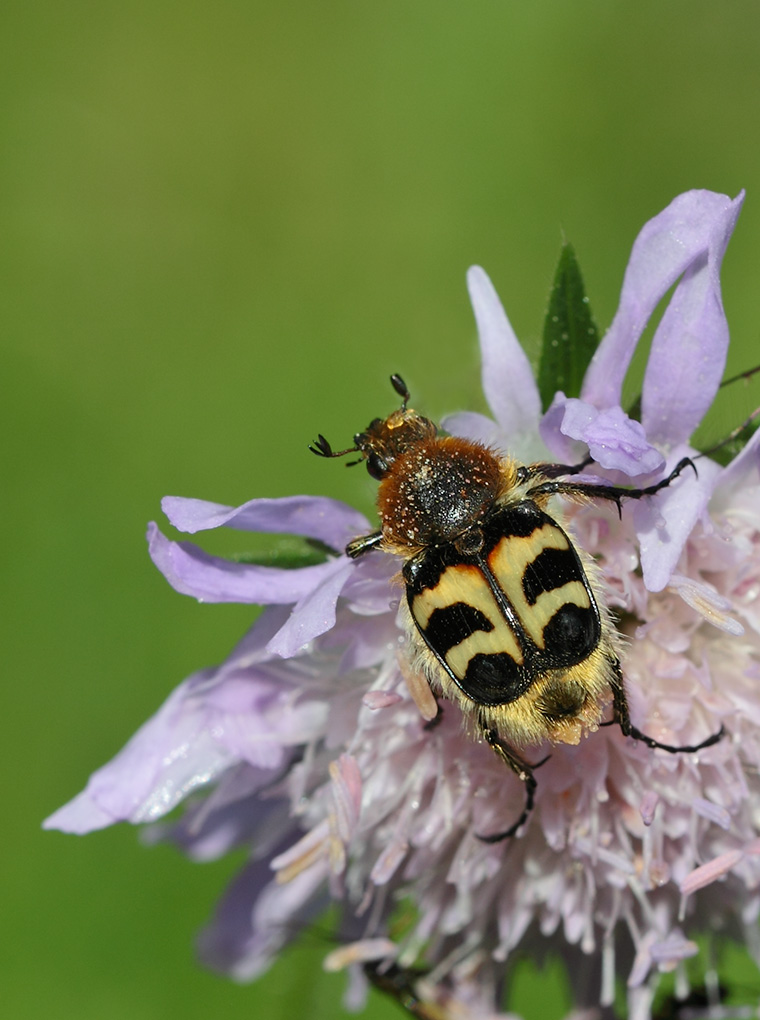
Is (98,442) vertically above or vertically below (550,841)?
above

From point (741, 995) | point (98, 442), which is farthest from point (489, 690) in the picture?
point (98, 442)

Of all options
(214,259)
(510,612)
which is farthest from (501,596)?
(214,259)

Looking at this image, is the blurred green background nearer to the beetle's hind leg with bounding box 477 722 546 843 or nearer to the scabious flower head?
the scabious flower head

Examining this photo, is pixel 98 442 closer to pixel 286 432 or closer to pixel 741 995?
pixel 286 432

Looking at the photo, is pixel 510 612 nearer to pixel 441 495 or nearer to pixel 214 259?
pixel 441 495

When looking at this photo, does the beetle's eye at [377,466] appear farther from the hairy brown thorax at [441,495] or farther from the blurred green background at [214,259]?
the blurred green background at [214,259]

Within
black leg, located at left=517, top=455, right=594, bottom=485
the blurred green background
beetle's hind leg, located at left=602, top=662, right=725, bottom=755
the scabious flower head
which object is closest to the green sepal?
the scabious flower head

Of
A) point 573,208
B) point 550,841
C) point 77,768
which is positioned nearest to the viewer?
point 550,841
